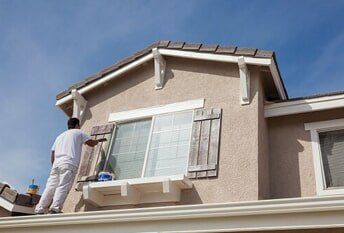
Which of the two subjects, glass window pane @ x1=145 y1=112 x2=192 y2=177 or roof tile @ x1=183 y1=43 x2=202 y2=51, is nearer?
glass window pane @ x1=145 y1=112 x2=192 y2=177

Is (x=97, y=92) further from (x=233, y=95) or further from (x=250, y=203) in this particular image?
(x=250, y=203)

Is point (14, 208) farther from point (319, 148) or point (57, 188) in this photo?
point (319, 148)

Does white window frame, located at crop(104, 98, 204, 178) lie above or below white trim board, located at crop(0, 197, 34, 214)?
above

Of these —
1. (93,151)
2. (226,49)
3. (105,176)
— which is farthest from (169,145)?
(226,49)

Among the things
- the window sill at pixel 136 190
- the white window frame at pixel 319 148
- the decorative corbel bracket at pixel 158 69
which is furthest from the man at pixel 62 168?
the white window frame at pixel 319 148

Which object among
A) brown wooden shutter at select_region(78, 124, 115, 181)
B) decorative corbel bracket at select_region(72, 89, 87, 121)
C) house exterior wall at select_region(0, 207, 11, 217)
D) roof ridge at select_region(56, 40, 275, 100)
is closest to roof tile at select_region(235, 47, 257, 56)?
Answer: roof ridge at select_region(56, 40, 275, 100)

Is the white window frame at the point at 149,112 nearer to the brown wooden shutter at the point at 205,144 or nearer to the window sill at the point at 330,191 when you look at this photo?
the brown wooden shutter at the point at 205,144

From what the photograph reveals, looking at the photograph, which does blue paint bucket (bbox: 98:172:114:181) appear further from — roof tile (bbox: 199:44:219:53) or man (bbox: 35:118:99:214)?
roof tile (bbox: 199:44:219:53)

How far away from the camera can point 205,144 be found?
20.7 feet

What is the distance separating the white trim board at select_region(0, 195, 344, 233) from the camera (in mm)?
4371

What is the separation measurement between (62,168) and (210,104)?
8.10ft

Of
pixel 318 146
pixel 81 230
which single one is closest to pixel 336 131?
pixel 318 146

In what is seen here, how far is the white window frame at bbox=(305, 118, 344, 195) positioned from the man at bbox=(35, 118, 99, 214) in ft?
10.9

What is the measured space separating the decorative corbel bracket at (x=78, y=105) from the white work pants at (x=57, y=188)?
4.78ft
